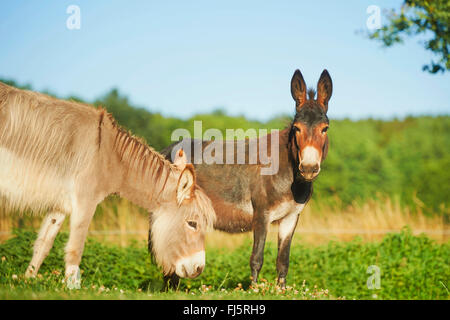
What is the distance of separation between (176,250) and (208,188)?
51.4 inches

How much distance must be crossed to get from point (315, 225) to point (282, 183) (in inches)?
227

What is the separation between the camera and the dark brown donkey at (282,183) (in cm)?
502

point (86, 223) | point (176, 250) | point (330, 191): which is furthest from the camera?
point (330, 191)

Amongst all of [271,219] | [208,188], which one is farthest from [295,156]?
[208,188]

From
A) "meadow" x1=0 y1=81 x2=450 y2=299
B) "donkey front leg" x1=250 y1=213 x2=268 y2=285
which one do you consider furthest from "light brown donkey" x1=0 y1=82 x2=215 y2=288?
"donkey front leg" x1=250 y1=213 x2=268 y2=285

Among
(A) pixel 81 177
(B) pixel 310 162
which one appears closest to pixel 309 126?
(B) pixel 310 162

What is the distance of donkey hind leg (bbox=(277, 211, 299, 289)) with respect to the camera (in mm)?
5617

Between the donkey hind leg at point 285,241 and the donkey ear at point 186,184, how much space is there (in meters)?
1.45

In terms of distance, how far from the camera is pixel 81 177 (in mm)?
4527

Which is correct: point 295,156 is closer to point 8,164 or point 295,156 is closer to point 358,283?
point 8,164

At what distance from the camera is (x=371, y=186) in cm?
1798

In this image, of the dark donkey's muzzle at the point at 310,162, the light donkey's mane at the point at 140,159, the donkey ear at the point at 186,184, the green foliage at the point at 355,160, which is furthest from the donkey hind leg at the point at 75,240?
the green foliage at the point at 355,160
